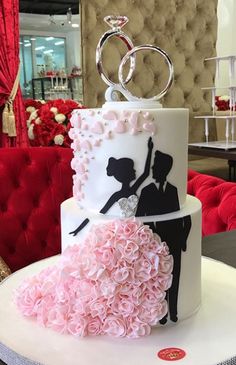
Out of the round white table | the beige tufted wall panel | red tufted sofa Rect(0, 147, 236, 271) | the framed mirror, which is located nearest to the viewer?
the round white table

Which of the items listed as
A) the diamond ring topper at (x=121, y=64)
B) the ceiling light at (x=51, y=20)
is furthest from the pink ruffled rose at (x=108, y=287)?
the ceiling light at (x=51, y=20)

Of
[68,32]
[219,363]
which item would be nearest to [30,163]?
[219,363]

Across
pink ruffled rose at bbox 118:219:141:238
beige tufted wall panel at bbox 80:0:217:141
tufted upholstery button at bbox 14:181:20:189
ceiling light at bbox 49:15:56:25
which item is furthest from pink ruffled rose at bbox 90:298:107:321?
ceiling light at bbox 49:15:56:25

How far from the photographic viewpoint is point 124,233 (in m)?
0.66

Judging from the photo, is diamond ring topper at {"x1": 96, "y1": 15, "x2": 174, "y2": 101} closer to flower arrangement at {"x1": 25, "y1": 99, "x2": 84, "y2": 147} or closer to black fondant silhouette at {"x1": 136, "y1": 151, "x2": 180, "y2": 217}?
black fondant silhouette at {"x1": 136, "y1": 151, "x2": 180, "y2": 217}

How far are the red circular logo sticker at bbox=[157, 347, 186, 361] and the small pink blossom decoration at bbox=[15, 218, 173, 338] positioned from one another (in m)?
0.05

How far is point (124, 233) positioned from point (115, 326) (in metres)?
0.14

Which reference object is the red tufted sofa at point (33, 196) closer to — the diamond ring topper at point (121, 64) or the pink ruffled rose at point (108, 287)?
the diamond ring topper at point (121, 64)

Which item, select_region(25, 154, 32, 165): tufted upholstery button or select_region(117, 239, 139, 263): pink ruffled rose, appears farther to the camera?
select_region(25, 154, 32, 165): tufted upholstery button

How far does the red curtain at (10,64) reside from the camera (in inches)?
108

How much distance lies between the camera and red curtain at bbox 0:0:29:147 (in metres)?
2.76

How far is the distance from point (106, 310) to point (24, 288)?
17 centimetres

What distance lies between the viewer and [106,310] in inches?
25.8

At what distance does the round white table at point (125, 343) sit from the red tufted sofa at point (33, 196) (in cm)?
109
